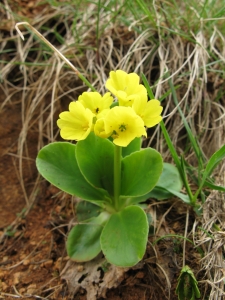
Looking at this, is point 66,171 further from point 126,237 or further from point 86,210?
point 126,237

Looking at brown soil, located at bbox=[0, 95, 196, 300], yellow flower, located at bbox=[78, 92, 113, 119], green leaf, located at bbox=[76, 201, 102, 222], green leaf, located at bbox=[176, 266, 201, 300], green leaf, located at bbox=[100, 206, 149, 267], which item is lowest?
brown soil, located at bbox=[0, 95, 196, 300]

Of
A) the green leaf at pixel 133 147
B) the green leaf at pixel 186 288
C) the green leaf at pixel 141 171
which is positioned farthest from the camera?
the green leaf at pixel 133 147

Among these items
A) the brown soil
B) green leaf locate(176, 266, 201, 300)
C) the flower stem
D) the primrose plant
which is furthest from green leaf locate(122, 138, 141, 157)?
green leaf locate(176, 266, 201, 300)

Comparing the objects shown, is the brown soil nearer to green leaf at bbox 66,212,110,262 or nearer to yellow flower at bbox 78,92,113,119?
green leaf at bbox 66,212,110,262

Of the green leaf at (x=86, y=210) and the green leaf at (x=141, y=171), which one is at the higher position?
the green leaf at (x=141, y=171)

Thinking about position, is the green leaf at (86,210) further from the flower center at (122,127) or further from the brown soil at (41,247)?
the flower center at (122,127)

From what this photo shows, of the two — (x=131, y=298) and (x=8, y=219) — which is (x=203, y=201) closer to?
(x=131, y=298)

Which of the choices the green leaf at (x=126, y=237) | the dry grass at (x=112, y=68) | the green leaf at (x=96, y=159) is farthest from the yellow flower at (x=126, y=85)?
the dry grass at (x=112, y=68)
